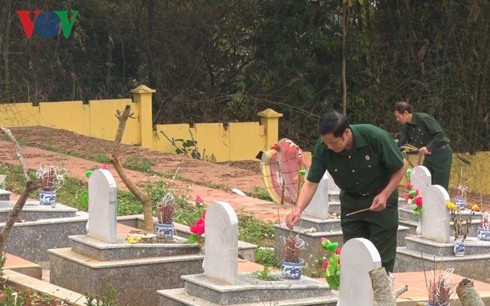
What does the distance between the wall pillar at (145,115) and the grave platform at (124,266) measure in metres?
11.5

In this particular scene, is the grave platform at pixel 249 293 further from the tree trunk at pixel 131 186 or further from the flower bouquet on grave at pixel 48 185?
the flower bouquet on grave at pixel 48 185

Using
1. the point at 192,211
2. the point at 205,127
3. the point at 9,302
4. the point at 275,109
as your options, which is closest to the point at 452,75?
the point at 275,109

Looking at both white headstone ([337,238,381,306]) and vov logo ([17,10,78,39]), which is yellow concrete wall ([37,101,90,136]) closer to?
vov logo ([17,10,78,39])

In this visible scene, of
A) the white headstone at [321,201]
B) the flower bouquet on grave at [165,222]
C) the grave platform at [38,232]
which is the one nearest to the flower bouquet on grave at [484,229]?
the white headstone at [321,201]

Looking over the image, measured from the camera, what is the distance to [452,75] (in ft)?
79.3

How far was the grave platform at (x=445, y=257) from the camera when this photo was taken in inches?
429

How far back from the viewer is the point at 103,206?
9.79 metres

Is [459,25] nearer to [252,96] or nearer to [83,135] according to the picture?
[252,96]

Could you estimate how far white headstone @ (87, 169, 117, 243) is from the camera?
9.72m

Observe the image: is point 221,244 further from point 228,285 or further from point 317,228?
point 317,228

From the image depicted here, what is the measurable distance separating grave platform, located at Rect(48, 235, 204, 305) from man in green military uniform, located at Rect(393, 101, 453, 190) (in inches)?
197

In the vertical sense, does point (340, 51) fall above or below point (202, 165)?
above

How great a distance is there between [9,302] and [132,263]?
180 cm

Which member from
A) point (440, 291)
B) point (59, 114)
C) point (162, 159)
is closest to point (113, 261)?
point (440, 291)
